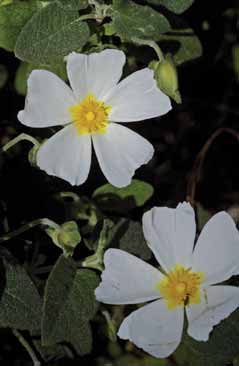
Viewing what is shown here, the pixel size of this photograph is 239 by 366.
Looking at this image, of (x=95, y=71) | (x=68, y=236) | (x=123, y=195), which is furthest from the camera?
(x=123, y=195)

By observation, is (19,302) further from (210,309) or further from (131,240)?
(210,309)

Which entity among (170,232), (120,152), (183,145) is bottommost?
(183,145)

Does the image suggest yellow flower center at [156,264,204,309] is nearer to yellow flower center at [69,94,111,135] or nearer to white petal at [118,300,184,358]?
white petal at [118,300,184,358]

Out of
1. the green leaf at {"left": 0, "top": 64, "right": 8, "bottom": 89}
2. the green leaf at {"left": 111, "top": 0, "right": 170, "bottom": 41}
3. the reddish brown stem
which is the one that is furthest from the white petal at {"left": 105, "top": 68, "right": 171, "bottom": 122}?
the reddish brown stem

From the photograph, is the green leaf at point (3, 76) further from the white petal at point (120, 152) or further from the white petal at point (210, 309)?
the white petal at point (210, 309)

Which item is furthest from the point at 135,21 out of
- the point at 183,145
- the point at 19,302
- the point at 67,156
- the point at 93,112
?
the point at 183,145

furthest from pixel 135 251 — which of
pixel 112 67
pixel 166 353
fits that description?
pixel 112 67

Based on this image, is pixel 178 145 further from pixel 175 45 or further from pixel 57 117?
pixel 57 117
